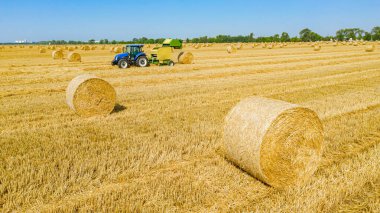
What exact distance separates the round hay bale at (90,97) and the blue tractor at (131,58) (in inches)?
395

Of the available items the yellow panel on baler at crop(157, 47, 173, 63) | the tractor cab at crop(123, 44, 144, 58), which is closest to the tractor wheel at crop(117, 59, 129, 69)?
the tractor cab at crop(123, 44, 144, 58)

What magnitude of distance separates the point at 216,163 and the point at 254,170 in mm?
863

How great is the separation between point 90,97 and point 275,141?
550 cm

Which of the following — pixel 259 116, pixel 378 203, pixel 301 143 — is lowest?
pixel 378 203

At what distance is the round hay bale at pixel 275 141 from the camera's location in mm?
5035

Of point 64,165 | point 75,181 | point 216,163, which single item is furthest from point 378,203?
point 64,165

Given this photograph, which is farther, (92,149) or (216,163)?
(92,149)

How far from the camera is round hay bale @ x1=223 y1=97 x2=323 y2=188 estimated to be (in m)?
5.04

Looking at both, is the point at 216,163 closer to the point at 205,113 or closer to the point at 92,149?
the point at 92,149

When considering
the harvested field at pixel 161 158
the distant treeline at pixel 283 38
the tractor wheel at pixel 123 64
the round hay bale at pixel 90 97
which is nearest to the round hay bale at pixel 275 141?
the harvested field at pixel 161 158

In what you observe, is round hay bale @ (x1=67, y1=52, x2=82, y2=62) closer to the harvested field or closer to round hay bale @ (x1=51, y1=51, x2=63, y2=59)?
round hay bale @ (x1=51, y1=51, x2=63, y2=59)

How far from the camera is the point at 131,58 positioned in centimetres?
1944

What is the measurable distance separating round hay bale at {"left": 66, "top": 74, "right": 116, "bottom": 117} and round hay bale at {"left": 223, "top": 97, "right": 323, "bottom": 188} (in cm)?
450

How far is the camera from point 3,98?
10.8m
